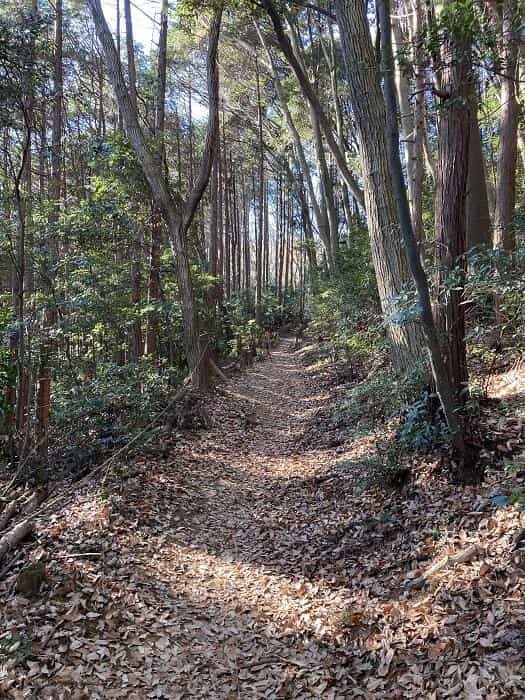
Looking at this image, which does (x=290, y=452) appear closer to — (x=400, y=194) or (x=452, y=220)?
(x=452, y=220)

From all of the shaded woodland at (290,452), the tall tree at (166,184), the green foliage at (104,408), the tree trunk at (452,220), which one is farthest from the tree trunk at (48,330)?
the tree trunk at (452,220)

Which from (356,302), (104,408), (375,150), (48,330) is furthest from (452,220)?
(48,330)

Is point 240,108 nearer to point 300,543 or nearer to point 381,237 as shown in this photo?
point 381,237

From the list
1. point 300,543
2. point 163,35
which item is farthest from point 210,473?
point 163,35

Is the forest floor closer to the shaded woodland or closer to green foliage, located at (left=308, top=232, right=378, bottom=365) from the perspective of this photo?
the shaded woodland

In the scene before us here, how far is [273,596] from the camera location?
3.92m

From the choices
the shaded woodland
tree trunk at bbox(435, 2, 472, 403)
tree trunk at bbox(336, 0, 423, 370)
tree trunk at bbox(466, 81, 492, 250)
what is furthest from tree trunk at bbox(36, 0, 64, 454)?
tree trunk at bbox(466, 81, 492, 250)

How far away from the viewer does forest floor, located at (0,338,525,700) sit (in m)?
2.83

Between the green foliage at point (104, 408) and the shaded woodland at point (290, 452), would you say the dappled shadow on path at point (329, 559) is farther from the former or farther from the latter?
the green foliage at point (104, 408)

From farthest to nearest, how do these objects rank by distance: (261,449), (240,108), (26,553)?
(240,108) → (261,449) → (26,553)

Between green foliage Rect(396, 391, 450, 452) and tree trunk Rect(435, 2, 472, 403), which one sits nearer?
tree trunk Rect(435, 2, 472, 403)

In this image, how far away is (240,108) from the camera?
20.1 meters

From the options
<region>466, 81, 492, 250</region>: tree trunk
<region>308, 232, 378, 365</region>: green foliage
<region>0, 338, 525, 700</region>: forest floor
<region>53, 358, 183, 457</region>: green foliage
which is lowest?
<region>0, 338, 525, 700</region>: forest floor

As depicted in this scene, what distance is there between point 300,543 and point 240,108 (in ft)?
64.4
